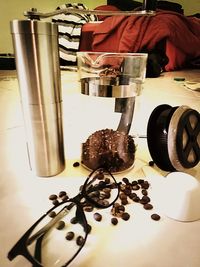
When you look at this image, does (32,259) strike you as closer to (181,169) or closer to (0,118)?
(181,169)

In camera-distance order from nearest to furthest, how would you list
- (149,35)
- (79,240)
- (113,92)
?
(79,240) → (113,92) → (149,35)

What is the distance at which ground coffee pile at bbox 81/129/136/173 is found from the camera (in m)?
0.37

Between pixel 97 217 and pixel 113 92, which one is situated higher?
pixel 113 92

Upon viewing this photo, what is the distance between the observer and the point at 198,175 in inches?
14.6

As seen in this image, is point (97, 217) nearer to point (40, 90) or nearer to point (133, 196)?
point (133, 196)

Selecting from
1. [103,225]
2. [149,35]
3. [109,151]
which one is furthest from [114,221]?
[149,35]

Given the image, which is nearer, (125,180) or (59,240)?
(59,240)

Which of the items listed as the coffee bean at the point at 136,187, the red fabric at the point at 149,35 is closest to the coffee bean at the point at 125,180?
the coffee bean at the point at 136,187

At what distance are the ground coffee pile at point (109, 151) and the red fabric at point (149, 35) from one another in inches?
47.4

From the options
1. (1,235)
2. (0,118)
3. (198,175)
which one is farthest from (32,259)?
(0,118)

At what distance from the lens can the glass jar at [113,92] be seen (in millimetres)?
356

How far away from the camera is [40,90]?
0.30 meters

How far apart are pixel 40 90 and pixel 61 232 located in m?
0.18

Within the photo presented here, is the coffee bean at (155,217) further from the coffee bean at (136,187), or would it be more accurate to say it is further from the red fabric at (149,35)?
the red fabric at (149,35)
